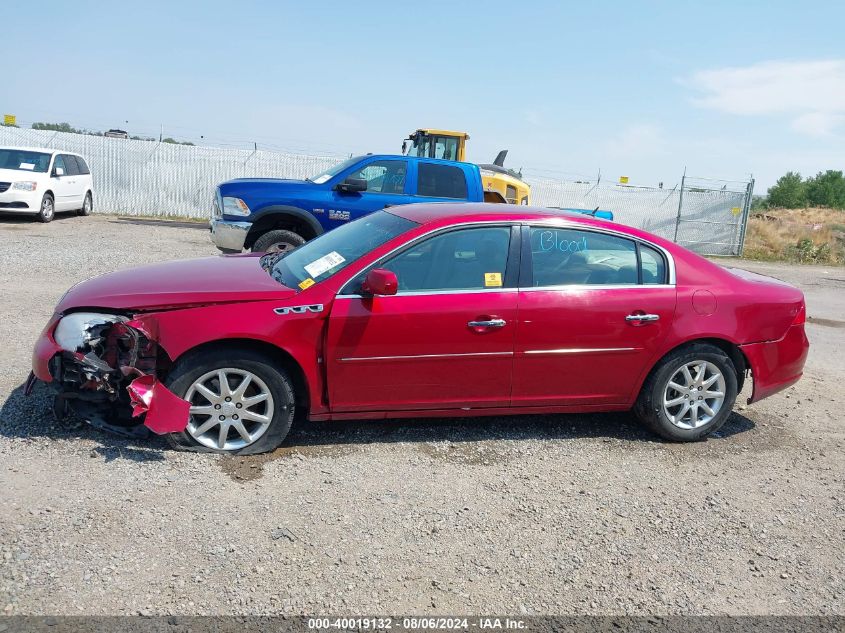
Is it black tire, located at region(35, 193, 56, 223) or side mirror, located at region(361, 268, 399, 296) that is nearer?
side mirror, located at region(361, 268, 399, 296)

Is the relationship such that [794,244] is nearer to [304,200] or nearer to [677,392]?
[304,200]

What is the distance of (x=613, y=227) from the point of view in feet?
16.5

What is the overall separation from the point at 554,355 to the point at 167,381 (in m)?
2.42

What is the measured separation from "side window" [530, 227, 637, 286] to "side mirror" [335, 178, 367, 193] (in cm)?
563

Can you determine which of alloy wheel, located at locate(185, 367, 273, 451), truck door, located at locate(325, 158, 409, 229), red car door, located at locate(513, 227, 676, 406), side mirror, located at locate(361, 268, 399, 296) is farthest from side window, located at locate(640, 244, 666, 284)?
truck door, located at locate(325, 158, 409, 229)

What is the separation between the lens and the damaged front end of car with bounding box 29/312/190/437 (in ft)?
13.6

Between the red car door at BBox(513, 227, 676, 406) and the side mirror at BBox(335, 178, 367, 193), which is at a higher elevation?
the side mirror at BBox(335, 178, 367, 193)

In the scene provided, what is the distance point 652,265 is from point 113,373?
3571mm

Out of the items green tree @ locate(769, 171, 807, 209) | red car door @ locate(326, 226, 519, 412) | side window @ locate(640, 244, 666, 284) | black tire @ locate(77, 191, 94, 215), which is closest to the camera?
red car door @ locate(326, 226, 519, 412)

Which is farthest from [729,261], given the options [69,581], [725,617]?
[69,581]

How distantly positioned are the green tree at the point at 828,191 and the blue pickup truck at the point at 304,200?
172ft

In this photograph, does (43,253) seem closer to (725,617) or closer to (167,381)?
(167,381)

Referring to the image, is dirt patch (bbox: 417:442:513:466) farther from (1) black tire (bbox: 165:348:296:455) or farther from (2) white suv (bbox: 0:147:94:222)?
(2) white suv (bbox: 0:147:94:222)

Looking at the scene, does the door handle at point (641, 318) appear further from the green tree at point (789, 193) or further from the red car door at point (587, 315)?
the green tree at point (789, 193)
